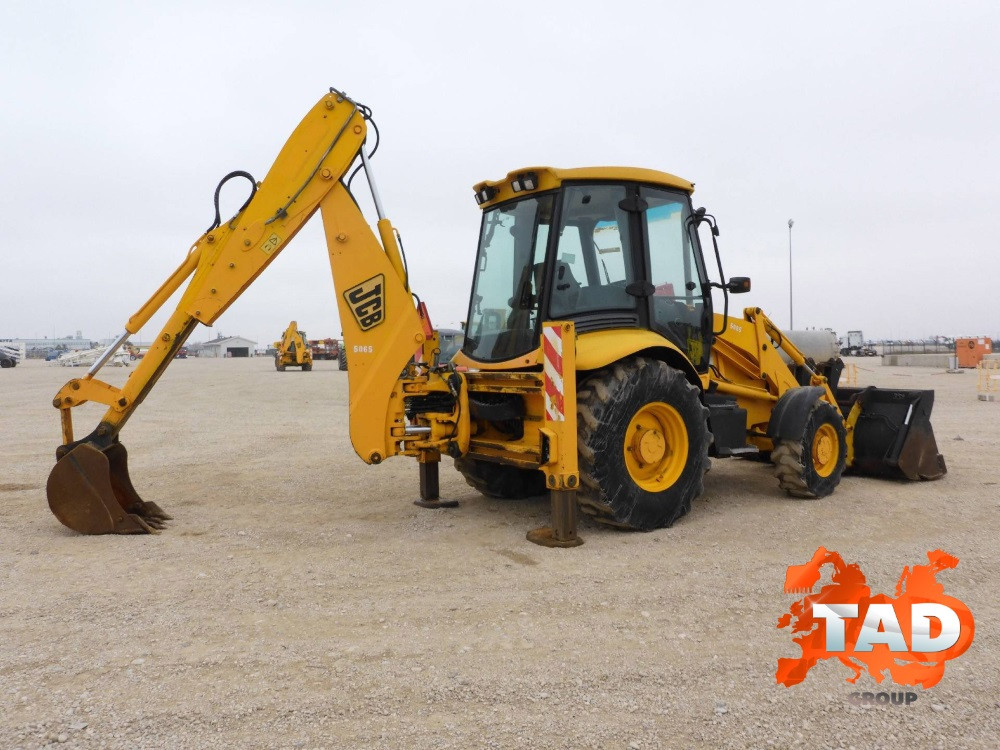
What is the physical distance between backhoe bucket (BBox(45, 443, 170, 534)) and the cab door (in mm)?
4180

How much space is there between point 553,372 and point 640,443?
3.21 feet

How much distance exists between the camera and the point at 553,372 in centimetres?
528

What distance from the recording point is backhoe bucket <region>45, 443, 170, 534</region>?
546 cm

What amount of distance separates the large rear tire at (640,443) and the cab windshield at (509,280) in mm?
727

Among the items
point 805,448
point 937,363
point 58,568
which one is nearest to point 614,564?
point 805,448

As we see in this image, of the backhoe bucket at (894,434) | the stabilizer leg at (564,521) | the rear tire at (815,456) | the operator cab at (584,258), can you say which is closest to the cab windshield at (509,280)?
the operator cab at (584,258)

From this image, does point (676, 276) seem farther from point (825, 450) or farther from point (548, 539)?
point (548, 539)

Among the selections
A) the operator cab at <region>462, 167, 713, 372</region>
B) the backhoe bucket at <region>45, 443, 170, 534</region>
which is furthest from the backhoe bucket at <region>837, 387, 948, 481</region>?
the backhoe bucket at <region>45, 443, 170, 534</region>

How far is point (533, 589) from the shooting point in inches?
171

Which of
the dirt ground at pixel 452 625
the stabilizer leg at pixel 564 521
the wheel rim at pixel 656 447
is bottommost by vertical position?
the dirt ground at pixel 452 625

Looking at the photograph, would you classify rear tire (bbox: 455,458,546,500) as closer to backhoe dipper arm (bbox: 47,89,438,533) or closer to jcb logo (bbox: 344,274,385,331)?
backhoe dipper arm (bbox: 47,89,438,533)

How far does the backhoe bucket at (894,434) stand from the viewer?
767cm

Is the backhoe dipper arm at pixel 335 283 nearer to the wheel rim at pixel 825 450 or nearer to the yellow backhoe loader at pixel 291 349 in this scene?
the wheel rim at pixel 825 450

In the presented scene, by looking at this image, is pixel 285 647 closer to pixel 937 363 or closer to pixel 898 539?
pixel 898 539
